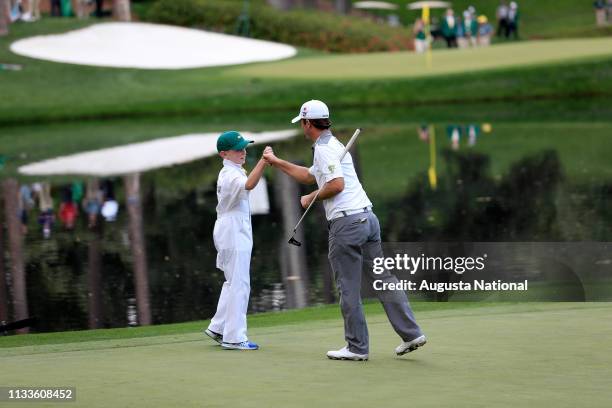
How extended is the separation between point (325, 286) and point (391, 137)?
2017 cm

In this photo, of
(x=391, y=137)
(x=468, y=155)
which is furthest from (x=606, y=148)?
(x=391, y=137)

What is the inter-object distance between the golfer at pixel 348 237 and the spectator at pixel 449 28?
52101 millimetres

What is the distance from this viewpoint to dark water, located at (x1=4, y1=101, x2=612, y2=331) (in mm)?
17406

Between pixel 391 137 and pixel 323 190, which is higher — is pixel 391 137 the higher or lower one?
the lower one

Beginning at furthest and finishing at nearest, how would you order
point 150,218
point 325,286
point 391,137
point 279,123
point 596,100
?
point 596,100 < point 279,123 < point 391,137 < point 150,218 < point 325,286

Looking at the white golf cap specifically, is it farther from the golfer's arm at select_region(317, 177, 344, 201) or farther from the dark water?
the dark water

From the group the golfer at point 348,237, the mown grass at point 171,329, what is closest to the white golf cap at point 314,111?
the golfer at point 348,237

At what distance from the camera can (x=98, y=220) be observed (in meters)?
25.6

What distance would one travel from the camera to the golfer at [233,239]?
11.2 metres

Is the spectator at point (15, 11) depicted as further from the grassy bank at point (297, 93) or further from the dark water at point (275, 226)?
the dark water at point (275, 226)

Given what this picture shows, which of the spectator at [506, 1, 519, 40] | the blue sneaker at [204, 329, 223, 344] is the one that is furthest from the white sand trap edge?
the spectator at [506, 1, 519, 40]

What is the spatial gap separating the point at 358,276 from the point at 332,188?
68 centimetres

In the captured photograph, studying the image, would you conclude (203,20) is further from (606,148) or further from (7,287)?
(7,287)

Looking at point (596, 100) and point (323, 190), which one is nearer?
point (323, 190)
